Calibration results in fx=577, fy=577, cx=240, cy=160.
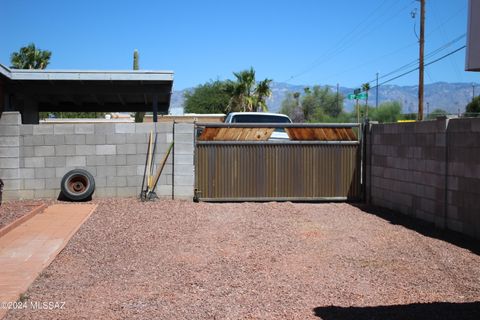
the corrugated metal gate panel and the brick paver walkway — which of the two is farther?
the corrugated metal gate panel

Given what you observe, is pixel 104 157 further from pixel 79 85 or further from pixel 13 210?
pixel 79 85

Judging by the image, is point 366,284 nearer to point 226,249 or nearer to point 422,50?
point 226,249

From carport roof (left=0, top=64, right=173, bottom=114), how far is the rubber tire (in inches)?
111

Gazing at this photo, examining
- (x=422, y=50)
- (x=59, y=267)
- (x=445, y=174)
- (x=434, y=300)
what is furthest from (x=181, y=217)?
(x=422, y=50)

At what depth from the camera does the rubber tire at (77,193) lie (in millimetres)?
13242

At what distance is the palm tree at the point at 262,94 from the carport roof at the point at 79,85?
34177mm

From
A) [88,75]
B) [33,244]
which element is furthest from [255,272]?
[88,75]

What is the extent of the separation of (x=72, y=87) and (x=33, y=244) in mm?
8701

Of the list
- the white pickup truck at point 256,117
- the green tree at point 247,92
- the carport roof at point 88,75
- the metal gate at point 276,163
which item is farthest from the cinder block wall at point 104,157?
the green tree at point 247,92

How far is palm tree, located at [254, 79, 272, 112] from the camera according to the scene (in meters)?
54.3

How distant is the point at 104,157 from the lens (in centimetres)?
1372

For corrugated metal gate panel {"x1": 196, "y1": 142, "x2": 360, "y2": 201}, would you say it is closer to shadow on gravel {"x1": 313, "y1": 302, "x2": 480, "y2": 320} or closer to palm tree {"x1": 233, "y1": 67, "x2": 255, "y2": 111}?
shadow on gravel {"x1": 313, "y1": 302, "x2": 480, "y2": 320}

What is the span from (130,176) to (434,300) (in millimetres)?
9073

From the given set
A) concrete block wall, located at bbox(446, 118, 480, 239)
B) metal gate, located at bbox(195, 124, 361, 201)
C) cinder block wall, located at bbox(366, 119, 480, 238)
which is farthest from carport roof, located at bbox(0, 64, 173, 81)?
concrete block wall, located at bbox(446, 118, 480, 239)
